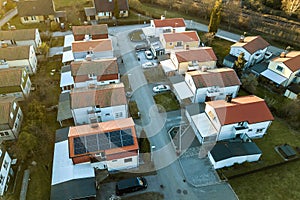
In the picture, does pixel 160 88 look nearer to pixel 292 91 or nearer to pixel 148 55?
pixel 148 55

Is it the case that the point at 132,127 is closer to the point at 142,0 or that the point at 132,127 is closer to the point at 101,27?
the point at 101,27

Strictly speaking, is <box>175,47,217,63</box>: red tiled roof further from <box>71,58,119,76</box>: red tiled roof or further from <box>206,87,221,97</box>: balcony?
<box>71,58,119,76</box>: red tiled roof

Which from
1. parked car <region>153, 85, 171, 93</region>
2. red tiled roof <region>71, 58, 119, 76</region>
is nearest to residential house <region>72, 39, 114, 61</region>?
red tiled roof <region>71, 58, 119, 76</region>

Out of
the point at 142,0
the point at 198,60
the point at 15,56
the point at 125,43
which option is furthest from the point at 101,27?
the point at 142,0

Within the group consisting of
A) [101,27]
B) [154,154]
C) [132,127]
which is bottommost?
[154,154]

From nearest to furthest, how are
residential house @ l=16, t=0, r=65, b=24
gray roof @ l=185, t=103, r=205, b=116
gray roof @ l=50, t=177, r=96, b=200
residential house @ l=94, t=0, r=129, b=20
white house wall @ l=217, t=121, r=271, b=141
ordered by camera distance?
gray roof @ l=50, t=177, r=96, b=200 → white house wall @ l=217, t=121, r=271, b=141 → gray roof @ l=185, t=103, r=205, b=116 → residential house @ l=16, t=0, r=65, b=24 → residential house @ l=94, t=0, r=129, b=20

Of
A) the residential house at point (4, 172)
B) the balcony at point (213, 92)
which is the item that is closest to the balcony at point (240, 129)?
the balcony at point (213, 92)

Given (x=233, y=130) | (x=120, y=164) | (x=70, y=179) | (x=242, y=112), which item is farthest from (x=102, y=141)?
(x=242, y=112)
